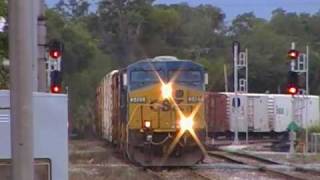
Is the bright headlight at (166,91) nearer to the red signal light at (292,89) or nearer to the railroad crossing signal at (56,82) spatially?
the railroad crossing signal at (56,82)

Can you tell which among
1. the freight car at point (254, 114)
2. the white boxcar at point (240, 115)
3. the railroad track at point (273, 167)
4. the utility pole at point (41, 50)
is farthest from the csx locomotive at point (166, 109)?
the freight car at point (254, 114)

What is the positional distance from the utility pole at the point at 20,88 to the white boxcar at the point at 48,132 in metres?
0.30

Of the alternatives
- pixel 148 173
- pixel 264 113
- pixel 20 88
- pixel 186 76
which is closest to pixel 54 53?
pixel 148 173

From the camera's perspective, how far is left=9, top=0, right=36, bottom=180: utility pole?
13.8 ft

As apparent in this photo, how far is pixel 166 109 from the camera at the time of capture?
2570cm

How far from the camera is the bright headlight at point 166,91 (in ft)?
84.2

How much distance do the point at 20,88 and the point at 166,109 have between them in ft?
70.4

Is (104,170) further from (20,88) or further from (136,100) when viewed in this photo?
(20,88)

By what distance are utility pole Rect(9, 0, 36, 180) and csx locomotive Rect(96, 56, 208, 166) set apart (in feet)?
69.1

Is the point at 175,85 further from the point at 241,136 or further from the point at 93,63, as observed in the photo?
the point at 93,63

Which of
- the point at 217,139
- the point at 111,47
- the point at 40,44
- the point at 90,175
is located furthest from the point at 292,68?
the point at 111,47

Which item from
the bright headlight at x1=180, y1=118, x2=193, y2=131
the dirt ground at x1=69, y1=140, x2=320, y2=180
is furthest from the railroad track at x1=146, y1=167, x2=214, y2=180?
the bright headlight at x1=180, y1=118, x2=193, y2=131

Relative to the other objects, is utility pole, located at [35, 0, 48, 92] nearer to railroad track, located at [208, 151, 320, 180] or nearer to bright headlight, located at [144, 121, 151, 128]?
bright headlight, located at [144, 121, 151, 128]

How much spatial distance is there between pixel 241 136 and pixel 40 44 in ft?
133
